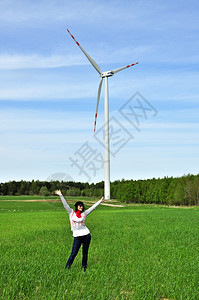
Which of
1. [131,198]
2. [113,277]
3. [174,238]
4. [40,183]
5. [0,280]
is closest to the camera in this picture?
[0,280]

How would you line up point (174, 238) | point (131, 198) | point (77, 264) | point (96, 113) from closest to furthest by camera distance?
1. point (77, 264)
2. point (174, 238)
3. point (96, 113)
4. point (131, 198)

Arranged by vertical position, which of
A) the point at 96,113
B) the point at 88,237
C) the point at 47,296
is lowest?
the point at 47,296

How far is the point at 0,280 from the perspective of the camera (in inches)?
336

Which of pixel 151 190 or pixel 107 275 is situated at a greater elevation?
pixel 151 190

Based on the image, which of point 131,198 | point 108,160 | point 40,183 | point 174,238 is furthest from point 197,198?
point 40,183

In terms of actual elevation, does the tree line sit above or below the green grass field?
above

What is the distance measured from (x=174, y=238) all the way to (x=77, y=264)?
8788mm

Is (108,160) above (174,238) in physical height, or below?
above

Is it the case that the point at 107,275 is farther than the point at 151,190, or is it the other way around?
the point at 151,190

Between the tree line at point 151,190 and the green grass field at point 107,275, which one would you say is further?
the tree line at point 151,190

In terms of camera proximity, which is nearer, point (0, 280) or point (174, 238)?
point (0, 280)

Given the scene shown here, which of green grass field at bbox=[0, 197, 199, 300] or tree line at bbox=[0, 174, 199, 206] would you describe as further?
tree line at bbox=[0, 174, 199, 206]

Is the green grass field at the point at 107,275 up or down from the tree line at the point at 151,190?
→ down

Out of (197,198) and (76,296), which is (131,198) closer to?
(197,198)
